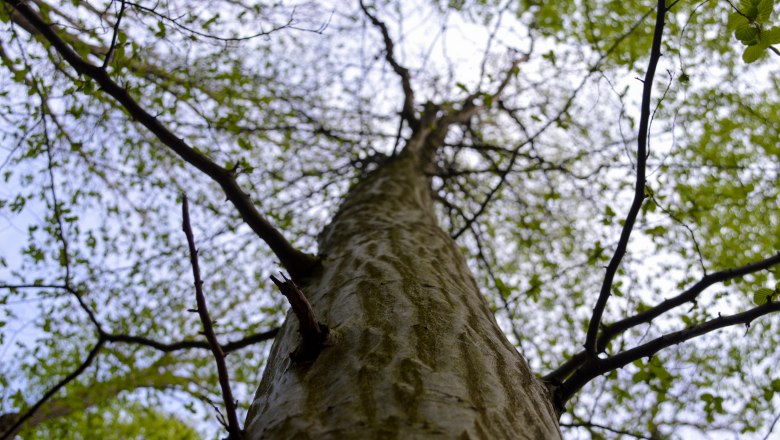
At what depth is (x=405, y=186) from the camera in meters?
3.95

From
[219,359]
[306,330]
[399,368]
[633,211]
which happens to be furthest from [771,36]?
[219,359]

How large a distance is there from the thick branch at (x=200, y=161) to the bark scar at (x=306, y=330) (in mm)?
958

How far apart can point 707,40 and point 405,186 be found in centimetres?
311

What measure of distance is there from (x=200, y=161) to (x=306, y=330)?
1.28 meters

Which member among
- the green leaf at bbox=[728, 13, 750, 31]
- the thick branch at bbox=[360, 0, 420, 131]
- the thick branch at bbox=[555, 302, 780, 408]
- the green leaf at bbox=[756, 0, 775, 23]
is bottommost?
the thick branch at bbox=[555, 302, 780, 408]

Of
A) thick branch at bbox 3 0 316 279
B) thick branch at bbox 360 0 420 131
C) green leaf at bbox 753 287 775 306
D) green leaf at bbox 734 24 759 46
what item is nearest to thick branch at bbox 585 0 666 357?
green leaf at bbox 734 24 759 46

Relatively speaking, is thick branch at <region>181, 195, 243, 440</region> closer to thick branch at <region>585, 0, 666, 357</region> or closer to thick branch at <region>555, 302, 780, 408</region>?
thick branch at <region>555, 302, 780, 408</region>

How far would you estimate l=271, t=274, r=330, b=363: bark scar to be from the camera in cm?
132

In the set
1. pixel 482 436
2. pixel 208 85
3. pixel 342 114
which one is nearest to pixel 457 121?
pixel 342 114

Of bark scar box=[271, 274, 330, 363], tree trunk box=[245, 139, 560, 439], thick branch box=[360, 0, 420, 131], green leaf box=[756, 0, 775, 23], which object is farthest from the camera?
thick branch box=[360, 0, 420, 131]

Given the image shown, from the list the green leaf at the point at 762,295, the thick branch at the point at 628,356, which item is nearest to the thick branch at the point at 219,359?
the thick branch at the point at 628,356

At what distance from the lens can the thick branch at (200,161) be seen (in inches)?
91.6

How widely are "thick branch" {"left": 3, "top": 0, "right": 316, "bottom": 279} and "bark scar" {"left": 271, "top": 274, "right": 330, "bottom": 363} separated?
3.14ft

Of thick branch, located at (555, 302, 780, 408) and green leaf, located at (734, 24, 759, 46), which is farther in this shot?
thick branch, located at (555, 302, 780, 408)
